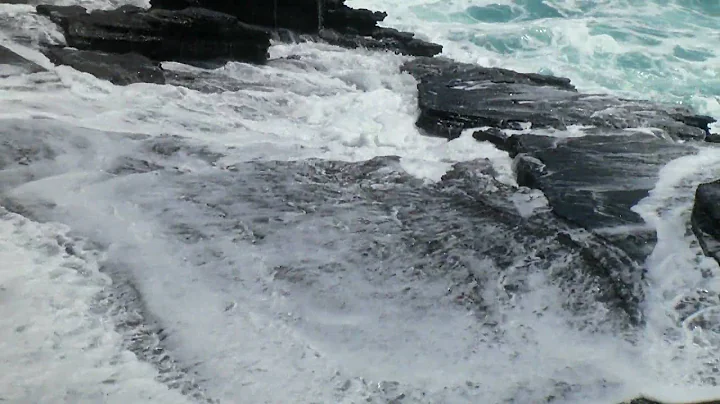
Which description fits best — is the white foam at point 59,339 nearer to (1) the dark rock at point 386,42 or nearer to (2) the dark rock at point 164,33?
(2) the dark rock at point 164,33

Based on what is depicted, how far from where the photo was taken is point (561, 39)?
57.5 ft

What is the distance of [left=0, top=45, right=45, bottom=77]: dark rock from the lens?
7315 millimetres

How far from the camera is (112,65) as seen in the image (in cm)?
818

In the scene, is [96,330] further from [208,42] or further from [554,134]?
[208,42]

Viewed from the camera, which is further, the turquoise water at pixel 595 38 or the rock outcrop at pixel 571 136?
the turquoise water at pixel 595 38

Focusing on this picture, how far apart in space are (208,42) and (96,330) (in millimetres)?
6739

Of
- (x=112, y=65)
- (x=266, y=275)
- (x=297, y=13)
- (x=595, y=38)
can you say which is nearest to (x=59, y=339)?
(x=266, y=275)

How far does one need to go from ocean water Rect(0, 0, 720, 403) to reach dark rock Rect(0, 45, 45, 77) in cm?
16

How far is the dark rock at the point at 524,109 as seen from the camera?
8031 mm

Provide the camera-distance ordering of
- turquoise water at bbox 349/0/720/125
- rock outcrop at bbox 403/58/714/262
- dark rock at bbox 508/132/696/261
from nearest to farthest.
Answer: dark rock at bbox 508/132/696/261
rock outcrop at bbox 403/58/714/262
turquoise water at bbox 349/0/720/125

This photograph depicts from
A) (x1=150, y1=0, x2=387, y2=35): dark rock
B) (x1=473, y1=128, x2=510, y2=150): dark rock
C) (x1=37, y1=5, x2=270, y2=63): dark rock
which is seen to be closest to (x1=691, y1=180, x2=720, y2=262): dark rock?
(x1=473, y1=128, x2=510, y2=150): dark rock

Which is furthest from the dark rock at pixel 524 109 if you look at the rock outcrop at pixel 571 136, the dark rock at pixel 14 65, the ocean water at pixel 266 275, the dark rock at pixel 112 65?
the dark rock at pixel 14 65

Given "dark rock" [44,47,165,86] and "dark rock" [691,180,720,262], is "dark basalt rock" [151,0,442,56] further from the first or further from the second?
"dark rock" [691,180,720,262]

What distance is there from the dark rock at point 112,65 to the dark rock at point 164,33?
42 cm
